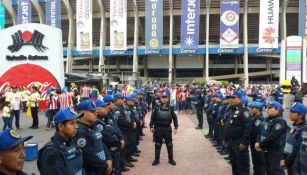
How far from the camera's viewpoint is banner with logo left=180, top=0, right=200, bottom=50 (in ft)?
138

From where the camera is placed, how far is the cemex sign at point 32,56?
20234 mm

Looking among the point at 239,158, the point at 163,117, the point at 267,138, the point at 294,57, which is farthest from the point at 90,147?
the point at 294,57

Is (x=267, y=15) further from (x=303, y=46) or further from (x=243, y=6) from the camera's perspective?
(x=303, y=46)

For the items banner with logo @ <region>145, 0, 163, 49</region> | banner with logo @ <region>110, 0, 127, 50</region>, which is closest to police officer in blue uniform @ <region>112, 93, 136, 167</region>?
banner with logo @ <region>145, 0, 163, 49</region>

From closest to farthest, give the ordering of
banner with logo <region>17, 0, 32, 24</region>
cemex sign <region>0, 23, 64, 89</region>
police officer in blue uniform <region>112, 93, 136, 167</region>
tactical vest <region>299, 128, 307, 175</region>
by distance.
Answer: tactical vest <region>299, 128, 307, 175</region> < police officer in blue uniform <region>112, 93, 136, 167</region> < cemex sign <region>0, 23, 64, 89</region> < banner with logo <region>17, 0, 32, 24</region>

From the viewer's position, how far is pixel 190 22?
139 ft

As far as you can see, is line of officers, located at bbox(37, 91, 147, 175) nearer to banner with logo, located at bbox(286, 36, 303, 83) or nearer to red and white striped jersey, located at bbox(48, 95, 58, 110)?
red and white striped jersey, located at bbox(48, 95, 58, 110)

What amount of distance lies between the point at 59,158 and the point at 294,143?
3296mm

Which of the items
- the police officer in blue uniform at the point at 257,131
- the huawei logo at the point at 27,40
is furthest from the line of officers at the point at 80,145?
the huawei logo at the point at 27,40

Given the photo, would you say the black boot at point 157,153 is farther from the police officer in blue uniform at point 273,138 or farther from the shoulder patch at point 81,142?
the shoulder patch at point 81,142

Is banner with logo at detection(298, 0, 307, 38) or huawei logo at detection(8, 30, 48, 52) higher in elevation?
banner with logo at detection(298, 0, 307, 38)

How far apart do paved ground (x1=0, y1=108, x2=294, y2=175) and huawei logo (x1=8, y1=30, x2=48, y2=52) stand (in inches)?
261

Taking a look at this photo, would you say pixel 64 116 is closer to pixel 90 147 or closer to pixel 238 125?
pixel 90 147

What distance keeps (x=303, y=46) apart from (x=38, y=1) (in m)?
37.4
